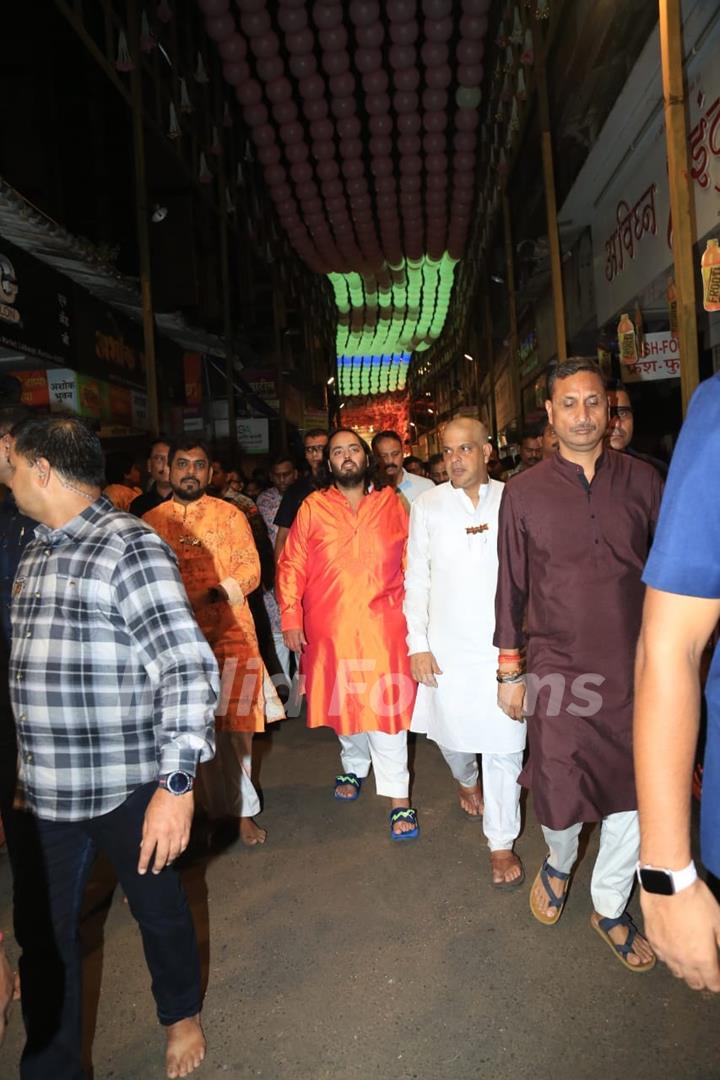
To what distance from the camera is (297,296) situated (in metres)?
20.4

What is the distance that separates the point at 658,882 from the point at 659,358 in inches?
288

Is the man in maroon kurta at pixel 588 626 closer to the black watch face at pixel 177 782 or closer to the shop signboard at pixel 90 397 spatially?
the black watch face at pixel 177 782

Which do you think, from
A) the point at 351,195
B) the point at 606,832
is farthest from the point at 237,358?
the point at 606,832

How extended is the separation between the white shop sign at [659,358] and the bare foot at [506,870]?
5.62 m

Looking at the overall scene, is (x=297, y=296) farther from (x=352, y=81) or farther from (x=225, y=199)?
(x=352, y=81)

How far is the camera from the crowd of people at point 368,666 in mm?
1105

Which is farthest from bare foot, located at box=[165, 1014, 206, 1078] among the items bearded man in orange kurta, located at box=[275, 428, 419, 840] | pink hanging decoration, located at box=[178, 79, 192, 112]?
pink hanging decoration, located at box=[178, 79, 192, 112]

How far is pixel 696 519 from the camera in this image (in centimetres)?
107

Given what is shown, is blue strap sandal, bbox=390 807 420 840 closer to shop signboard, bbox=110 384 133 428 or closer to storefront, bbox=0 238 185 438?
storefront, bbox=0 238 185 438

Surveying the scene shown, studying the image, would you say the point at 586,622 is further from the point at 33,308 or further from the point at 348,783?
the point at 33,308

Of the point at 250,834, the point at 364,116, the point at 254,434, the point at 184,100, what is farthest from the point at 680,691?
the point at 364,116

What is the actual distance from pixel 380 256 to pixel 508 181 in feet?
11.0

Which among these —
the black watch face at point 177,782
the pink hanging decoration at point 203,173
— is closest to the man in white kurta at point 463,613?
the black watch face at point 177,782

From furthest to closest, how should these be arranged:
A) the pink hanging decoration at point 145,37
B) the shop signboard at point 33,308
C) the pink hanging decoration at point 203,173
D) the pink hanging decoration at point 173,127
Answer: the pink hanging decoration at point 203,173, the pink hanging decoration at point 173,127, the pink hanging decoration at point 145,37, the shop signboard at point 33,308
